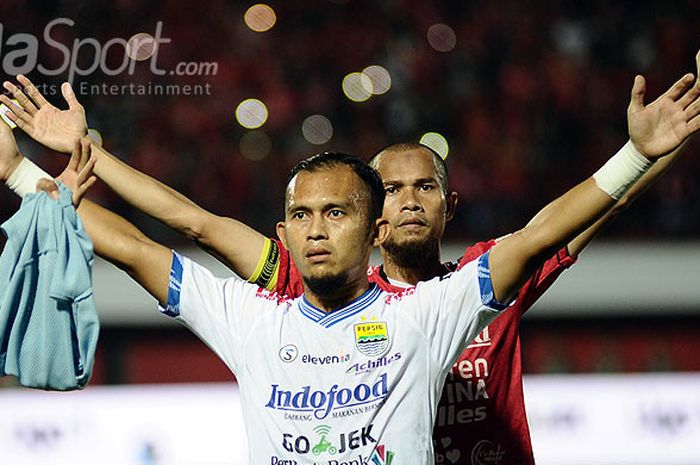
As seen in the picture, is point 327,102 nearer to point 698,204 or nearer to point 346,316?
point 698,204

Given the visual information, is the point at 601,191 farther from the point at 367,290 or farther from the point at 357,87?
the point at 357,87

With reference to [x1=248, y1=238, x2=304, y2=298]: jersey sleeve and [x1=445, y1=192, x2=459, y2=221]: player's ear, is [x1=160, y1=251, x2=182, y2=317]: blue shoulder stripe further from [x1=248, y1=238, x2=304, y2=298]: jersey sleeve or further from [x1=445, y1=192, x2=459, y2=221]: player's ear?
[x1=445, y1=192, x2=459, y2=221]: player's ear

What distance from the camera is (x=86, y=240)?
3.06 m

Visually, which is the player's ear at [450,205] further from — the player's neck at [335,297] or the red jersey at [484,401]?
the player's neck at [335,297]

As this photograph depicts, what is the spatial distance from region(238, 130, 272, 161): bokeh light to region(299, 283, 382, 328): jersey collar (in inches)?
294

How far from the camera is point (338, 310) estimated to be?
3.41 metres

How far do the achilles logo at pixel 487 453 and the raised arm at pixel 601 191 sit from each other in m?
0.98

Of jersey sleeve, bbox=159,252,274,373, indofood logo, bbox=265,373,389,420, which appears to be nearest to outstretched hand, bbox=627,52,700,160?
indofood logo, bbox=265,373,389,420

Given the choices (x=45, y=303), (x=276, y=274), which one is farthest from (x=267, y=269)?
(x=45, y=303)

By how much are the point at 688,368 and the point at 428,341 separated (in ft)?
22.4

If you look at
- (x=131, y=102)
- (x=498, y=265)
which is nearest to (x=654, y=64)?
(x=131, y=102)

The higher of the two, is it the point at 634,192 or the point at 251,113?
the point at 251,113

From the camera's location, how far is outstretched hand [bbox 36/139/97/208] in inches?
122

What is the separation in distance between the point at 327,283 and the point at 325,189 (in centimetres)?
29
